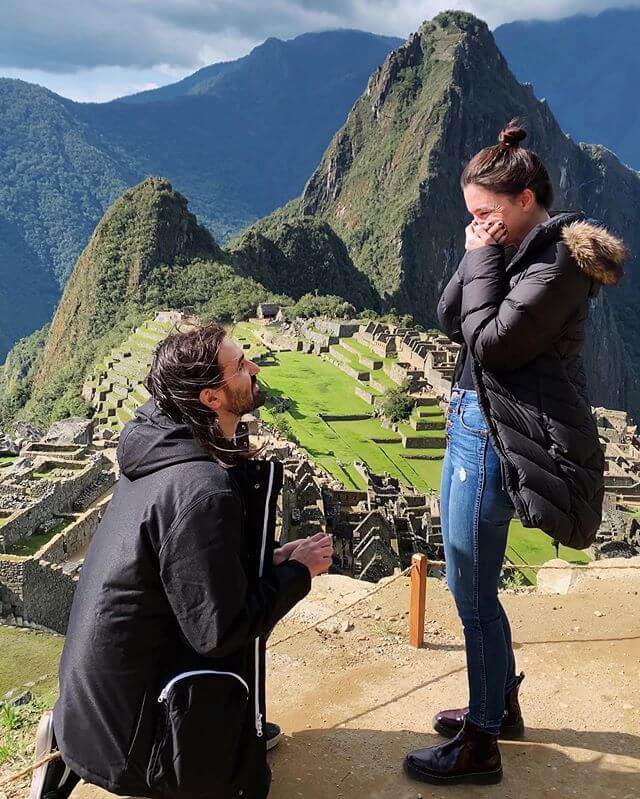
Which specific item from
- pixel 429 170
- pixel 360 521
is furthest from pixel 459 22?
pixel 360 521

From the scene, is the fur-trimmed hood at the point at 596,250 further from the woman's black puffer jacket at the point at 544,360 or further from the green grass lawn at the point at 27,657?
the green grass lawn at the point at 27,657

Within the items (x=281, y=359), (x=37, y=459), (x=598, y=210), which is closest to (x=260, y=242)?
(x=281, y=359)

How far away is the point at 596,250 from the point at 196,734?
168 cm

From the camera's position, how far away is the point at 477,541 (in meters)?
2.50

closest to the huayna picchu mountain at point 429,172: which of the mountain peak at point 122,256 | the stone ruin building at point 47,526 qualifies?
the mountain peak at point 122,256

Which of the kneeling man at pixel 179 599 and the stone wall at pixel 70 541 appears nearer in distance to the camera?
the kneeling man at pixel 179 599

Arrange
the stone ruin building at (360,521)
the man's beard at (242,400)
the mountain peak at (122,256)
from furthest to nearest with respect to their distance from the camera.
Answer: the mountain peak at (122,256)
the stone ruin building at (360,521)
the man's beard at (242,400)

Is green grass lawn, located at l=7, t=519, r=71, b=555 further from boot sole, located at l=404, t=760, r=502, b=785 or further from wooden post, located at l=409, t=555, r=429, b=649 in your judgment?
boot sole, located at l=404, t=760, r=502, b=785

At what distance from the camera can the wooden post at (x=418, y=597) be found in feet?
12.4

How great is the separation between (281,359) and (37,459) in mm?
24816

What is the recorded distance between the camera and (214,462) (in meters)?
2.02

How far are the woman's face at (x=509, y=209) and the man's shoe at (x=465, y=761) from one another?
5.32 ft

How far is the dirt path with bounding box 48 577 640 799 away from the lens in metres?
2.82

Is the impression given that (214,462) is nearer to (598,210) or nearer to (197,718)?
(197,718)
